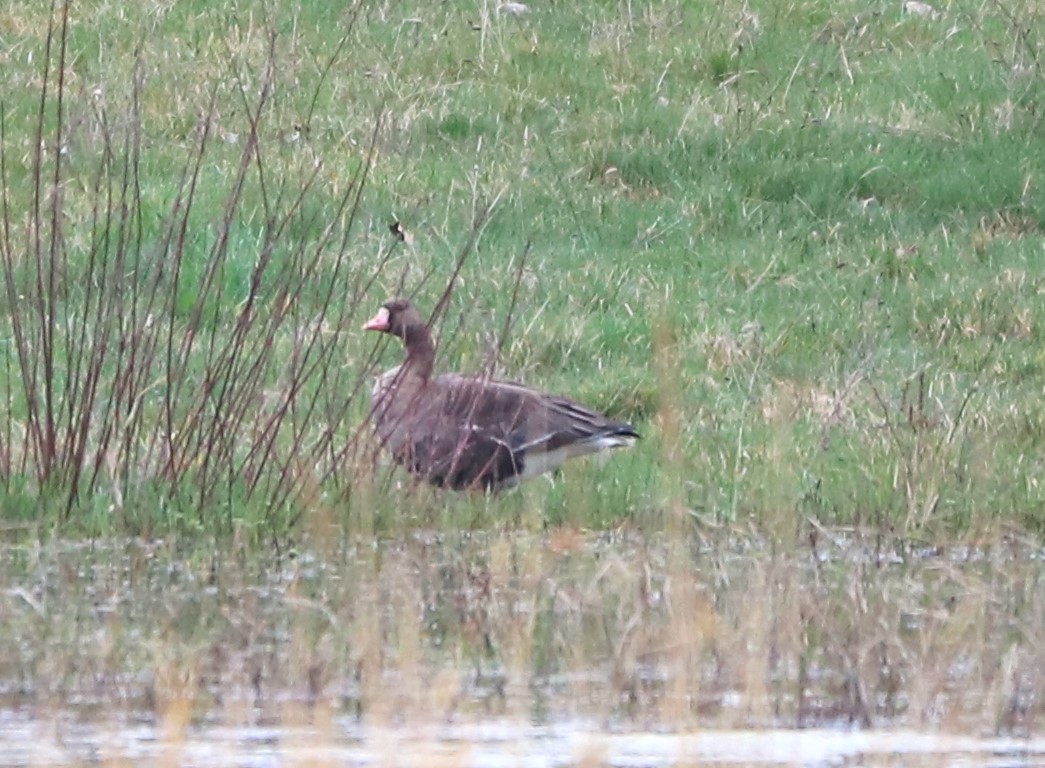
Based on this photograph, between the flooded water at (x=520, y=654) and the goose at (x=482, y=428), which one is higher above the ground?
the goose at (x=482, y=428)

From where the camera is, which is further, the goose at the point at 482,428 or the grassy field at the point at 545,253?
the goose at the point at 482,428

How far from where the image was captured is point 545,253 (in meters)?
11.3

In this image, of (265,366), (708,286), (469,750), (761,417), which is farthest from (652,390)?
(469,750)

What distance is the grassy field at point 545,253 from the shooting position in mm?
6949

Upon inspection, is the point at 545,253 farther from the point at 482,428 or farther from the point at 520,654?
the point at 520,654

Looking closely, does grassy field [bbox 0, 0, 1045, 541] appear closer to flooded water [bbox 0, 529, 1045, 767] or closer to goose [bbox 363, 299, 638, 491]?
goose [bbox 363, 299, 638, 491]

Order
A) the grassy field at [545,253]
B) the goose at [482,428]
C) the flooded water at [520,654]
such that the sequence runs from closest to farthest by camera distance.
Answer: the flooded water at [520,654] < the grassy field at [545,253] < the goose at [482,428]

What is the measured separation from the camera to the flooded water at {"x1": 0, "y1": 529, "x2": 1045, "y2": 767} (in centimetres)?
483

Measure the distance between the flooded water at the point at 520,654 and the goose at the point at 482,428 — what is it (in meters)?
0.90

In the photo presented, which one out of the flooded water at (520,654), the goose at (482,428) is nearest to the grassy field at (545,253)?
the goose at (482,428)

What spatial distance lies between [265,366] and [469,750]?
7.69 ft

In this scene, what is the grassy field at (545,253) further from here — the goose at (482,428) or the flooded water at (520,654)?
the flooded water at (520,654)

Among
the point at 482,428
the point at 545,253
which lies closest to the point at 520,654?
the point at 482,428

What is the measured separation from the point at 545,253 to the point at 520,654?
19.7 feet
